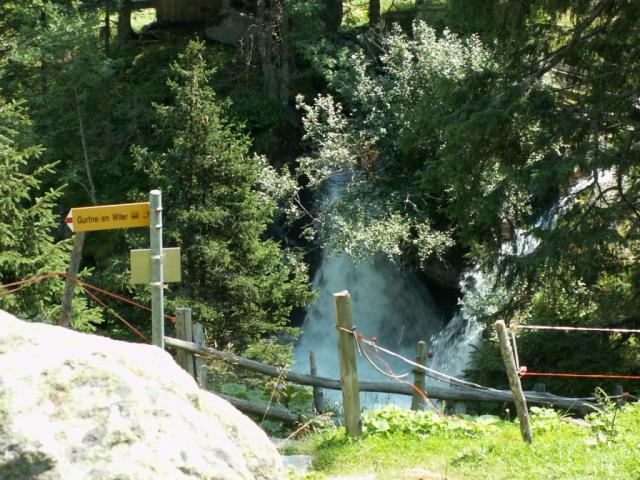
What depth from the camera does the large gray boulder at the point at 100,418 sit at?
11.8 ft

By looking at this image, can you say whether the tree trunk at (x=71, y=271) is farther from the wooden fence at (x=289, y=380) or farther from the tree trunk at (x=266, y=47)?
the tree trunk at (x=266, y=47)

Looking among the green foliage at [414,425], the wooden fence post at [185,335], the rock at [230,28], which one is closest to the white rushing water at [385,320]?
the rock at [230,28]

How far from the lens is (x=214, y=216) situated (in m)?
13.7

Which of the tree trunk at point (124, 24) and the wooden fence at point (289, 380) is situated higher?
the tree trunk at point (124, 24)

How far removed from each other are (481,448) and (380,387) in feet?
11.4

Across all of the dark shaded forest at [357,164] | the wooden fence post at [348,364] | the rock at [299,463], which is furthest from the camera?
the dark shaded forest at [357,164]

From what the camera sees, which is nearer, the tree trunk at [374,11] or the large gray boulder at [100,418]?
the large gray boulder at [100,418]

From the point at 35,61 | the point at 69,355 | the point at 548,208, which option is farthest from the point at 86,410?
the point at 35,61

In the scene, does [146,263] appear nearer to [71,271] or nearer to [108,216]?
[108,216]

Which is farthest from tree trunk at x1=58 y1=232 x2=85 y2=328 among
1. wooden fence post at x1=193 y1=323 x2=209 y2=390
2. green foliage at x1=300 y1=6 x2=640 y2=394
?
green foliage at x1=300 y1=6 x2=640 y2=394

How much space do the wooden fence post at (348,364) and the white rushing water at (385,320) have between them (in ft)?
34.0

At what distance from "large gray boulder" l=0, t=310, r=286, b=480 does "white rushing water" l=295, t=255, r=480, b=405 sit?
13474mm

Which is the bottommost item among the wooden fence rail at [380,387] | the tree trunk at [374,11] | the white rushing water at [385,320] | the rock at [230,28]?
the white rushing water at [385,320]

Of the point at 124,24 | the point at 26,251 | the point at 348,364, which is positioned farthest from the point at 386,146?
the point at 348,364
